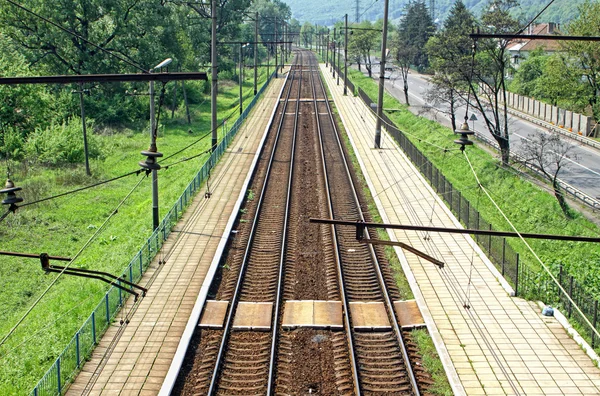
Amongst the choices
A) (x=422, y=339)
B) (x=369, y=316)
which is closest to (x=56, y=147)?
(x=369, y=316)

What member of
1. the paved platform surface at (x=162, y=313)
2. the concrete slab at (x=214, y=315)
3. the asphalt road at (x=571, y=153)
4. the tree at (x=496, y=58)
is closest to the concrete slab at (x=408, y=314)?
the concrete slab at (x=214, y=315)

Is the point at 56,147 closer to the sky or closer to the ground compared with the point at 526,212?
closer to the sky

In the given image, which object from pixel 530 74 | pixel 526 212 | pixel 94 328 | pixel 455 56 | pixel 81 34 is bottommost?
A: pixel 94 328

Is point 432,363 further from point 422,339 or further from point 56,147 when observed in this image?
point 56,147

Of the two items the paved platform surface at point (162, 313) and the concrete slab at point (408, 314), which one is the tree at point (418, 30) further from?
the concrete slab at point (408, 314)

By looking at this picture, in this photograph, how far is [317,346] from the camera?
1489cm

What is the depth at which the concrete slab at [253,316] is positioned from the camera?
15.8 metres

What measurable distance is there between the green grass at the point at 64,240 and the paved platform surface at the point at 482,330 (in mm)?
8661

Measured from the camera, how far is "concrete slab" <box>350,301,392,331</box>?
1579 cm

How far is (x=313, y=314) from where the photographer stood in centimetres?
1645

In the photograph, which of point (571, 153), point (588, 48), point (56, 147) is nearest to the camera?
point (56, 147)

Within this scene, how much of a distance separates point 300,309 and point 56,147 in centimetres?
2477

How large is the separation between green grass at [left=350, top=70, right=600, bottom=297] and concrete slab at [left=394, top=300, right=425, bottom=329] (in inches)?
215

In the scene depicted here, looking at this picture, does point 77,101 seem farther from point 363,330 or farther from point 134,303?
point 363,330
